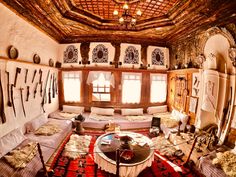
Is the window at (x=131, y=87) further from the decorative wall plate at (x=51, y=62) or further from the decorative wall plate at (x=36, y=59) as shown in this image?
the decorative wall plate at (x=36, y=59)

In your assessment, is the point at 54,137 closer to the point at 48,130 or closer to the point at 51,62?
the point at 48,130

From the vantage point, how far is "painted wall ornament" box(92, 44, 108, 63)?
8117 mm

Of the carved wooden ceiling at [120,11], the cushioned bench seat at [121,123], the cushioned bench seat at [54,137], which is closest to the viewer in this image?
the carved wooden ceiling at [120,11]

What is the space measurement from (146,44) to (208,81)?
12.5 ft

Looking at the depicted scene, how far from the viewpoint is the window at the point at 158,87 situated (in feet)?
28.4

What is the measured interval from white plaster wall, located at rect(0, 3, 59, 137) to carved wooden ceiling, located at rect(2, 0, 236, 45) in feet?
0.91

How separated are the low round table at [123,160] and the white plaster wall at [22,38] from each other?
148 inches

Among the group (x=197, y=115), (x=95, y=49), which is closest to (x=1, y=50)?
(x=95, y=49)

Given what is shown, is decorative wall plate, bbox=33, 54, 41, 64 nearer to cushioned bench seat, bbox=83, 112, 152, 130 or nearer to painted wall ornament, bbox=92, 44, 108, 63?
painted wall ornament, bbox=92, 44, 108, 63

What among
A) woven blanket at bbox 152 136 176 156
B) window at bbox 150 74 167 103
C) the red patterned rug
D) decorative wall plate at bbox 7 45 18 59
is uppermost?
decorative wall plate at bbox 7 45 18 59

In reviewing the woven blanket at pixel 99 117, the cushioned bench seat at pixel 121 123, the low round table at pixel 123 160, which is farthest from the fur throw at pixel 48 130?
the woven blanket at pixel 99 117

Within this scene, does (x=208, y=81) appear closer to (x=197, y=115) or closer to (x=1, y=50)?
(x=197, y=115)

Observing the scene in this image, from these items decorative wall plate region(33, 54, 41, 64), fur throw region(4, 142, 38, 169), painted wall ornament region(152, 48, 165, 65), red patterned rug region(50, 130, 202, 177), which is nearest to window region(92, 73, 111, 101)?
painted wall ornament region(152, 48, 165, 65)

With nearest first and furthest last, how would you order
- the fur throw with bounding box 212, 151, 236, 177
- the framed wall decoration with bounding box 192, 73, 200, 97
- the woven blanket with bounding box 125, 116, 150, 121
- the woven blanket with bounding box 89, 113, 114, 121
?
the fur throw with bounding box 212, 151, 236, 177 < the framed wall decoration with bounding box 192, 73, 200, 97 < the woven blanket with bounding box 89, 113, 114, 121 < the woven blanket with bounding box 125, 116, 150, 121
